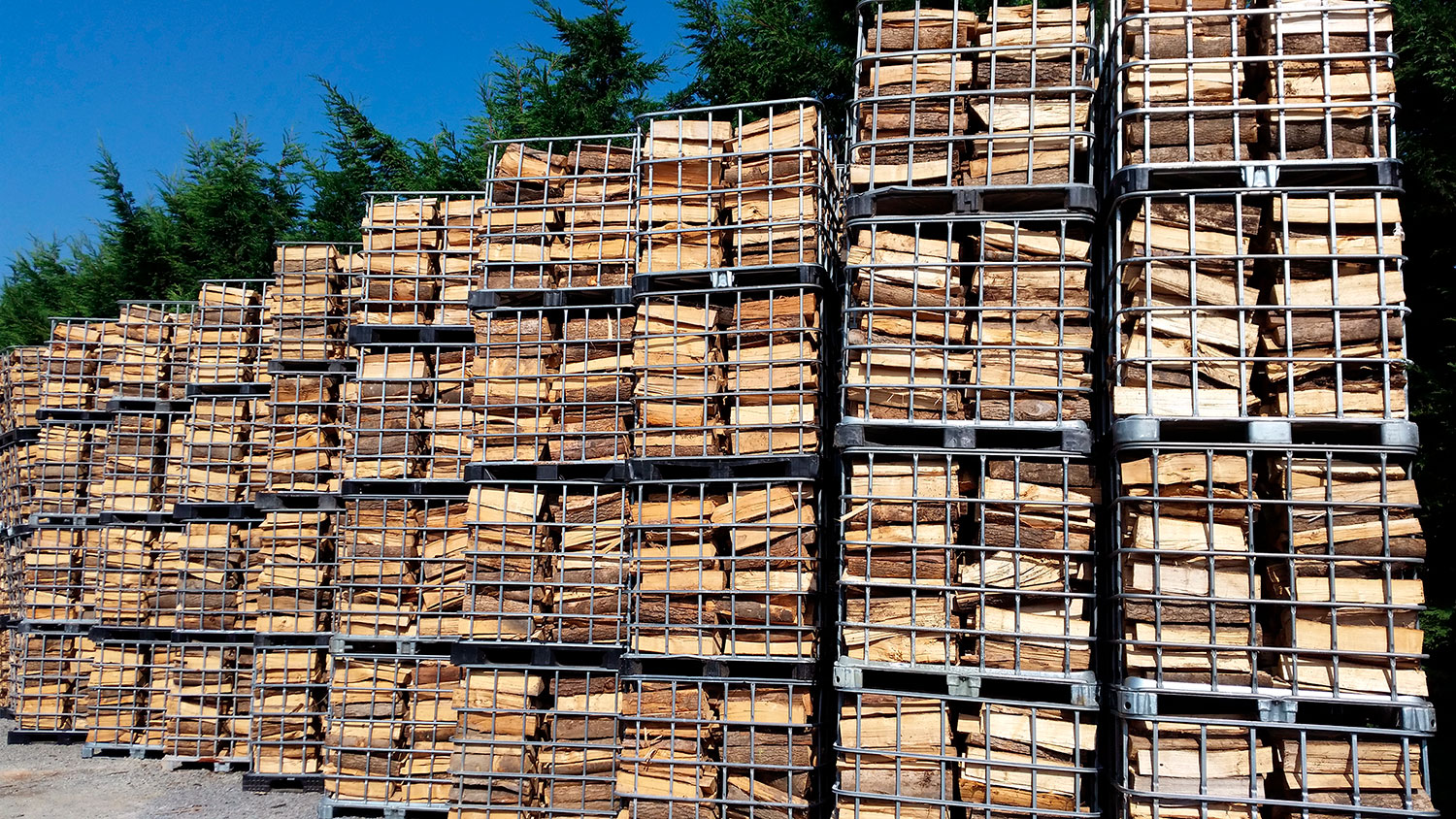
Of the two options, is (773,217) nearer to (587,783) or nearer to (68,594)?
(587,783)

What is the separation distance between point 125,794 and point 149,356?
196 inches

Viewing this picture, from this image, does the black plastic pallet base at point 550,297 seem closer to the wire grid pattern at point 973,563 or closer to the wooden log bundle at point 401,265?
the wooden log bundle at point 401,265

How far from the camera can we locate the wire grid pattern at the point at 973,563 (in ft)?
18.1

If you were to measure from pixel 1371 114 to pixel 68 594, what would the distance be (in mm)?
13155

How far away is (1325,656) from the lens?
5.02 metres

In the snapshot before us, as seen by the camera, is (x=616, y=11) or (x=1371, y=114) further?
(x=616, y=11)

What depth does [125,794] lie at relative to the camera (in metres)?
9.26

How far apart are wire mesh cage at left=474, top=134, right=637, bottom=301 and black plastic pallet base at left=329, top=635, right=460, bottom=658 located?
9.31 feet

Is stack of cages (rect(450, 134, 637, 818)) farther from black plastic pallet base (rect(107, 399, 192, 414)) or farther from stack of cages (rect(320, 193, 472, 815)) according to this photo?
black plastic pallet base (rect(107, 399, 192, 414))

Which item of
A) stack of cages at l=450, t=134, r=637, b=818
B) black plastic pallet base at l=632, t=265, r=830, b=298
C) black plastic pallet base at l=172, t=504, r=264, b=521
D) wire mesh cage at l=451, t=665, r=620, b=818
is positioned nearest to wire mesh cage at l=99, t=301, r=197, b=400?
black plastic pallet base at l=172, t=504, r=264, b=521

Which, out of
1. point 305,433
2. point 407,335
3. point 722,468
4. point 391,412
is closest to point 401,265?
point 407,335

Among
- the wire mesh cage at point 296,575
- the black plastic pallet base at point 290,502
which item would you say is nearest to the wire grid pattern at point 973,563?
the wire mesh cage at point 296,575

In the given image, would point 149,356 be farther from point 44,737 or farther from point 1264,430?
point 1264,430

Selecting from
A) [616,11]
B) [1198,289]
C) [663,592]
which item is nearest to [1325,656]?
[1198,289]
